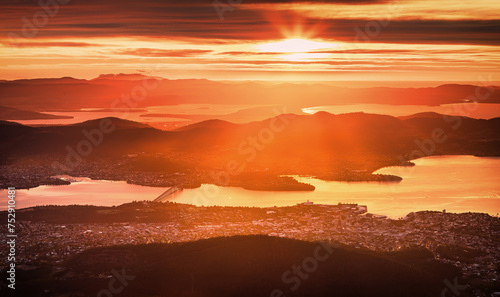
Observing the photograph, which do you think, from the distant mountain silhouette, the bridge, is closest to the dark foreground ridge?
the bridge

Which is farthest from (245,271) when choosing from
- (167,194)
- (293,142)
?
(293,142)

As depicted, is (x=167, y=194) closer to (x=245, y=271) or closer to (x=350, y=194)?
(x=350, y=194)

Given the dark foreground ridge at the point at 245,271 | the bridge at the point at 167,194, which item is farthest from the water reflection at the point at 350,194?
the dark foreground ridge at the point at 245,271

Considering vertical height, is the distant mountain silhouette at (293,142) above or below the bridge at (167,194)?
above

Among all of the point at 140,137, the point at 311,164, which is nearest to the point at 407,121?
the point at 311,164

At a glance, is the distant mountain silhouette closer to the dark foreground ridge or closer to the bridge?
the bridge

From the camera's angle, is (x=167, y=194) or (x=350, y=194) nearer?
(x=167, y=194)

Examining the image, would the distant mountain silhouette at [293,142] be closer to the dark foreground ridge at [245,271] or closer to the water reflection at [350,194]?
the water reflection at [350,194]

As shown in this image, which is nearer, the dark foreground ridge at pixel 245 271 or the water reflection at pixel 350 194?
the dark foreground ridge at pixel 245 271

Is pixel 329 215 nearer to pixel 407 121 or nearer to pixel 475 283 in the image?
pixel 475 283
